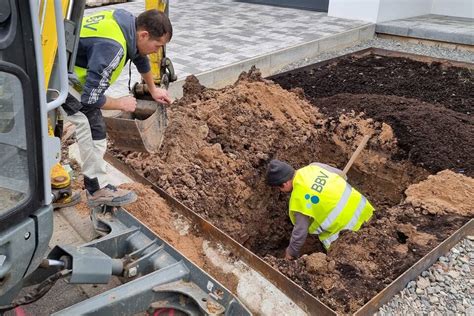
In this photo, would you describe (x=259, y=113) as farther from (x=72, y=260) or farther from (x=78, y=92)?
(x=72, y=260)

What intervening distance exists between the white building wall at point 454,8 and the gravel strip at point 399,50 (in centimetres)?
204

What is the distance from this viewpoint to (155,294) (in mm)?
2639

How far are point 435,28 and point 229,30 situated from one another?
4324 millimetres

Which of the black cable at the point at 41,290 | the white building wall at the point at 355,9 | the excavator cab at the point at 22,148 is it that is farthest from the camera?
the white building wall at the point at 355,9

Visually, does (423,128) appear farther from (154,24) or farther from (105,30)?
(105,30)

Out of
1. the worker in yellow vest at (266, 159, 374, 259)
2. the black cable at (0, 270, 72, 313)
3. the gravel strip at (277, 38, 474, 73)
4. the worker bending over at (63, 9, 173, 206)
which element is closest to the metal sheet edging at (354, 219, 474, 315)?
the worker in yellow vest at (266, 159, 374, 259)

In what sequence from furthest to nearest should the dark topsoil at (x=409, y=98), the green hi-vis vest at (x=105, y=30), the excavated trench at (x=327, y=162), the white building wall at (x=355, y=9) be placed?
the white building wall at (x=355, y=9)
the dark topsoil at (x=409, y=98)
the excavated trench at (x=327, y=162)
the green hi-vis vest at (x=105, y=30)

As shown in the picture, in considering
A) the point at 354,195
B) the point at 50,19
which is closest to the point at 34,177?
the point at 50,19

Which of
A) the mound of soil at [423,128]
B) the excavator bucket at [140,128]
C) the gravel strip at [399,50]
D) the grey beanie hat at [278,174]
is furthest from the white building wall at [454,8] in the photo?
the excavator bucket at [140,128]

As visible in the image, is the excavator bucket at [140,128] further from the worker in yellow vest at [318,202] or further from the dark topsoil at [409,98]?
the dark topsoil at [409,98]

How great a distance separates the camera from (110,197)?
11.3 ft

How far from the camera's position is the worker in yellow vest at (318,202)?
3898 millimetres

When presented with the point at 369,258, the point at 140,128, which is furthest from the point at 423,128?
the point at 140,128

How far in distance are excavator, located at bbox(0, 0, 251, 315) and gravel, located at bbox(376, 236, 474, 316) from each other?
121 centimetres
